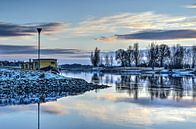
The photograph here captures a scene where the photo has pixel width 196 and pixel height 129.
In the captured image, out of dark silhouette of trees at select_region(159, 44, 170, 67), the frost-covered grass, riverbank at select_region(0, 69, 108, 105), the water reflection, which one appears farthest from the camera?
dark silhouette of trees at select_region(159, 44, 170, 67)

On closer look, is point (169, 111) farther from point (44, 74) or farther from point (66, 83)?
point (44, 74)

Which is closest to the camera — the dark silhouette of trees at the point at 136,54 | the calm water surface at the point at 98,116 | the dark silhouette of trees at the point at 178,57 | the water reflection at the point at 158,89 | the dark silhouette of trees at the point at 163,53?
the calm water surface at the point at 98,116

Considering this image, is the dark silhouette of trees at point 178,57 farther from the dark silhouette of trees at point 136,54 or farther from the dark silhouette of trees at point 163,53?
the dark silhouette of trees at point 136,54

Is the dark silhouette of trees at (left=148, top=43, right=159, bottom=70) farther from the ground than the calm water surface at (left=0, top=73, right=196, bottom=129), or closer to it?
farther from the ground

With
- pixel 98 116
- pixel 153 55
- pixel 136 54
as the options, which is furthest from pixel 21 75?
pixel 136 54

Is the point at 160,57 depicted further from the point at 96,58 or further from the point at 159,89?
the point at 159,89

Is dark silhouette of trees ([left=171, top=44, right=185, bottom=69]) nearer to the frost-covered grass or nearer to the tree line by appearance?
the tree line

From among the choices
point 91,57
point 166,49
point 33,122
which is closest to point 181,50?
point 166,49

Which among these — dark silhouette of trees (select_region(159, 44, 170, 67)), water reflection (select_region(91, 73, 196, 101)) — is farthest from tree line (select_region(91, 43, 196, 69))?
water reflection (select_region(91, 73, 196, 101))

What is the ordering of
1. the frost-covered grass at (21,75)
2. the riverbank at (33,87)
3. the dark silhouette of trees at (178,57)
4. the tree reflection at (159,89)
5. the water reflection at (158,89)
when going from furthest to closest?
1. the dark silhouette of trees at (178,57)
2. the frost-covered grass at (21,75)
3. the tree reflection at (159,89)
4. the water reflection at (158,89)
5. the riverbank at (33,87)

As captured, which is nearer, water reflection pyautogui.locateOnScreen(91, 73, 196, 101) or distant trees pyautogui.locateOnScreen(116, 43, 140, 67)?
water reflection pyautogui.locateOnScreen(91, 73, 196, 101)

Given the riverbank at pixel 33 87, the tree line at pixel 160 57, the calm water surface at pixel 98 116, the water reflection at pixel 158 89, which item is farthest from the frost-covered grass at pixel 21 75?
the tree line at pixel 160 57

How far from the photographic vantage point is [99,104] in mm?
31141

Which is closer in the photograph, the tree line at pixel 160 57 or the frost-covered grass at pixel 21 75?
the frost-covered grass at pixel 21 75
